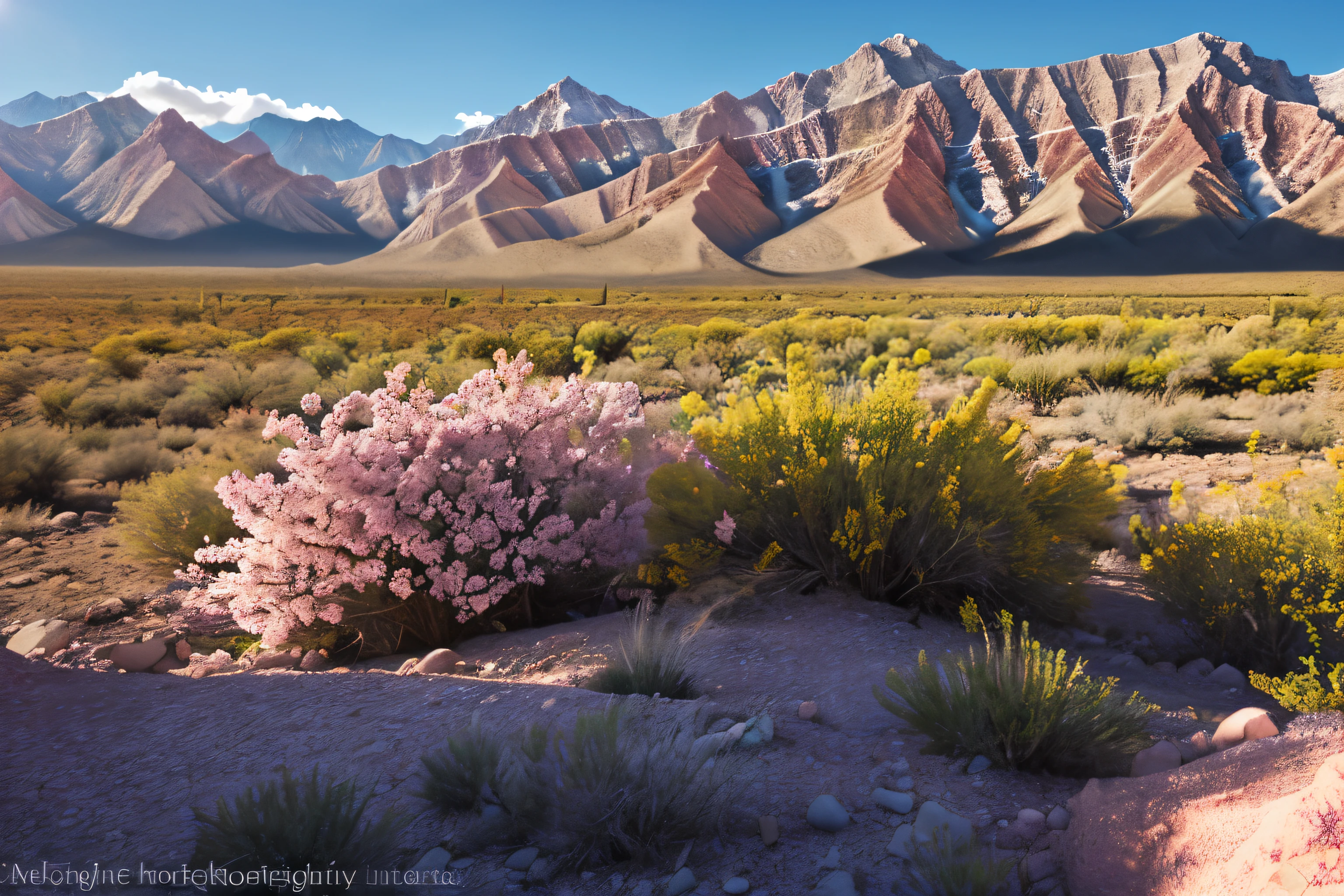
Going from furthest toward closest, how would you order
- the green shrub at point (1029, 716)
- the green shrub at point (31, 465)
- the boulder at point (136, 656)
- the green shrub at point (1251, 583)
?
the green shrub at point (31, 465) < the boulder at point (136, 656) < the green shrub at point (1251, 583) < the green shrub at point (1029, 716)

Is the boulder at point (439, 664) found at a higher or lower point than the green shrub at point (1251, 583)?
lower

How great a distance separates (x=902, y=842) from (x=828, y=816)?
257mm

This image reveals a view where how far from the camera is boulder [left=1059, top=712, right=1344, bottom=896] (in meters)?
1.81

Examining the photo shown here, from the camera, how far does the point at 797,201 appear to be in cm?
15725

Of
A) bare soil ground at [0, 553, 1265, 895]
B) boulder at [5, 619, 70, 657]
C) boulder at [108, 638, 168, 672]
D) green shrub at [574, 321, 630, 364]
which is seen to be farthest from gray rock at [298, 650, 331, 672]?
green shrub at [574, 321, 630, 364]

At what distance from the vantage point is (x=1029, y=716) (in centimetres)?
267

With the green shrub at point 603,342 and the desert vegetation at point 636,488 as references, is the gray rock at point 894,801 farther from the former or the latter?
the green shrub at point 603,342

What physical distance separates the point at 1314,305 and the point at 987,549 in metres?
34.0

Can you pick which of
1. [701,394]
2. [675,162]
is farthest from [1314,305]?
[675,162]

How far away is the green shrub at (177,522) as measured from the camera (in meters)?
6.50

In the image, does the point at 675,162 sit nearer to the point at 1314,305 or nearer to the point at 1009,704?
the point at 1314,305

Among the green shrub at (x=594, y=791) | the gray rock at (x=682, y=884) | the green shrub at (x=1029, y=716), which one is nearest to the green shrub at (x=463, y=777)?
the green shrub at (x=594, y=791)

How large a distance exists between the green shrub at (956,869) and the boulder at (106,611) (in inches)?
258

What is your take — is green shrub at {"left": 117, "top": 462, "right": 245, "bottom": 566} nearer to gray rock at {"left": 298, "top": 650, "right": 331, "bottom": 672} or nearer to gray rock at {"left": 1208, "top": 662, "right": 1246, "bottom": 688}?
gray rock at {"left": 298, "top": 650, "right": 331, "bottom": 672}
